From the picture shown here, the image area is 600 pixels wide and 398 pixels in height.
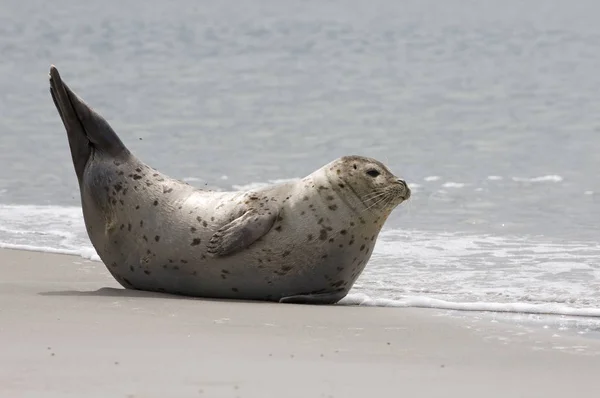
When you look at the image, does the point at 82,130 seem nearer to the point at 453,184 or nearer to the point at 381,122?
the point at 453,184

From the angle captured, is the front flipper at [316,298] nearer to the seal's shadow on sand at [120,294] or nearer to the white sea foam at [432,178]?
the seal's shadow on sand at [120,294]

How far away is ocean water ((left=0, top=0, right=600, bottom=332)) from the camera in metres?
8.33

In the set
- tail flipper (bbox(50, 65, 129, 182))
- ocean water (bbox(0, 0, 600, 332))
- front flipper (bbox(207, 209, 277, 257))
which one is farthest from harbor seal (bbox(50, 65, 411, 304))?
ocean water (bbox(0, 0, 600, 332))

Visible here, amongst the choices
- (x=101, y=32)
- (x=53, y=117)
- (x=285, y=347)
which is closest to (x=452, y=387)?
(x=285, y=347)

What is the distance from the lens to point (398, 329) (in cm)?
576

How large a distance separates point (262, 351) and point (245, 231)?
1.65 metres

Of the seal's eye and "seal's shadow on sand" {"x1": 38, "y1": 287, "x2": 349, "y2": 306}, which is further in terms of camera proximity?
the seal's eye

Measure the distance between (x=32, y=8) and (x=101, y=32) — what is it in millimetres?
9252

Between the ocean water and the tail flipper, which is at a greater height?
the ocean water

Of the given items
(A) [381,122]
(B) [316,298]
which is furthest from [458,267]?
(A) [381,122]

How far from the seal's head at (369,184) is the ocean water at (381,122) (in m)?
0.44

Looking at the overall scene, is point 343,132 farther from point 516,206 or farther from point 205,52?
point 205,52

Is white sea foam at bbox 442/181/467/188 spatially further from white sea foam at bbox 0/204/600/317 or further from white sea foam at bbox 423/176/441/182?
white sea foam at bbox 0/204/600/317

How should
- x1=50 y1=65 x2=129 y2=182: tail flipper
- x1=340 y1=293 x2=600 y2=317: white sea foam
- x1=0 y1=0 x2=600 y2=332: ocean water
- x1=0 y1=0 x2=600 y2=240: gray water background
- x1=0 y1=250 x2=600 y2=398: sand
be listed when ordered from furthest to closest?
1. x1=0 y1=0 x2=600 y2=240: gray water background
2. x1=0 y1=0 x2=600 y2=332: ocean water
3. x1=50 y1=65 x2=129 y2=182: tail flipper
4. x1=340 y1=293 x2=600 y2=317: white sea foam
5. x1=0 y1=250 x2=600 y2=398: sand
